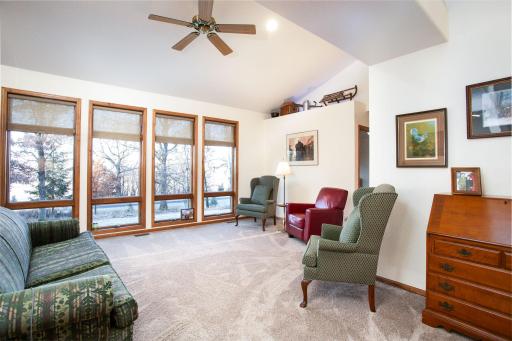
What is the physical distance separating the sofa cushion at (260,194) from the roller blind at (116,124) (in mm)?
2701

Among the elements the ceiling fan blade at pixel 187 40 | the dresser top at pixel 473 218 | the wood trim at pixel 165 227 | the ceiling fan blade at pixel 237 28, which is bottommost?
the wood trim at pixel 165 227

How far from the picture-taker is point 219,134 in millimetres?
5750

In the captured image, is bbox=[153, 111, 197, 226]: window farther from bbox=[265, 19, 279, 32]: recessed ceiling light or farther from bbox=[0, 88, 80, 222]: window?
bbox=[265, 19, 279, 32]: recessed ceiling light

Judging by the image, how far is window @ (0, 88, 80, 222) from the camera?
3625 millimetres

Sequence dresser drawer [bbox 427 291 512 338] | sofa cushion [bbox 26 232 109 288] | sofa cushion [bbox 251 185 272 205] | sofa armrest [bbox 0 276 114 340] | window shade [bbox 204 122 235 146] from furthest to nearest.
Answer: window shade [bbox 204 122 235 146], sofa cushion [bbox 251 185 272 205], sofa cushion [bbox 26 232 109 288], dresser drawer [bbox 427 291 512 338], sofa armrest [bbox 0 276 114 340]

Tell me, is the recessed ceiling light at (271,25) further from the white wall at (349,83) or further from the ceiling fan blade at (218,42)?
the white wall at (349,83)

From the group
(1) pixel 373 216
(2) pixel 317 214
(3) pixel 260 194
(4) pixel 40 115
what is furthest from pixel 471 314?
(4) pixel 40 115

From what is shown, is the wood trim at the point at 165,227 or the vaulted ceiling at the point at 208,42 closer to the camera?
the vaulted ceiling at the point at 208,42

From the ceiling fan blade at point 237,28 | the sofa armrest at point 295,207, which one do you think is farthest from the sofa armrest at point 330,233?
the ceiling fan blade at point 237,28

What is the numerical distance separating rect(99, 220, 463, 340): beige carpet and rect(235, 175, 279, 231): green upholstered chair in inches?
51.2

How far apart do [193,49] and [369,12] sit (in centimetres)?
285

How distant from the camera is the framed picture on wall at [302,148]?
518cm

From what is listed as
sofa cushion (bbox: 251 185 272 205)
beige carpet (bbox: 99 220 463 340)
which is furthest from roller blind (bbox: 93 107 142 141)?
sofa cushion (bbox: 251 185 272 205)

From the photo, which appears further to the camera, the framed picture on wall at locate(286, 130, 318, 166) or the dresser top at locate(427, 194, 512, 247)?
the framed picture on wall at locate(286, 130, 318, 166)
